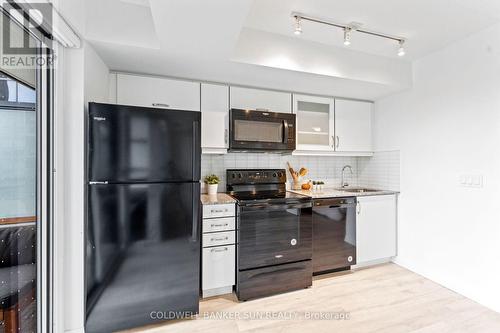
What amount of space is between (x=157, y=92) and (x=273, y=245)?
1.86 meters

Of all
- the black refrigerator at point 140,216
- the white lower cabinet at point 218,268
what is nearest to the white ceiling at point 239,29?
the black refrigerator at point 140,216

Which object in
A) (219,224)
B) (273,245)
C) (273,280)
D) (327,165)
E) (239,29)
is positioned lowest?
(273,280)

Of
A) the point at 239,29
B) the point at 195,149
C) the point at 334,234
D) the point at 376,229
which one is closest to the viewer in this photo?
the point at 239,29

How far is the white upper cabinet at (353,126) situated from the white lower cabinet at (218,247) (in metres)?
1.75

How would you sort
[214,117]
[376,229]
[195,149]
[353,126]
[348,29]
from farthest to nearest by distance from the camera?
[353,126] → [376,229] → [214,117] → [348,29] → [195,149]

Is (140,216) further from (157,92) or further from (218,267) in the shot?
(157,92)

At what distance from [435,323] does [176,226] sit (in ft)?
7.14

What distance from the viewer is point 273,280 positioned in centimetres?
230

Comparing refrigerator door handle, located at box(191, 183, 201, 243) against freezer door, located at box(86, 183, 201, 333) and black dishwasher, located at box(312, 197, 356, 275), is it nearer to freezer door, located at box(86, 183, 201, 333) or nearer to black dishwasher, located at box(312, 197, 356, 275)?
freezer door, located at box(86, 183, 201, 333)

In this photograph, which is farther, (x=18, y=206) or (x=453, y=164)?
(x=453, y=164)

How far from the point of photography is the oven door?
2.23 metres

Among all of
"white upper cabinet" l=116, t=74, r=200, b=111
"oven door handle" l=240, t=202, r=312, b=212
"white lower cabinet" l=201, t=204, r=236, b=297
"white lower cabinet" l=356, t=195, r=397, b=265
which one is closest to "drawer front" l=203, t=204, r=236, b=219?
"white lower cabinet" l=201, t=204, r=236, b=297

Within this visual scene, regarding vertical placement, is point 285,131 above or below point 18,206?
above

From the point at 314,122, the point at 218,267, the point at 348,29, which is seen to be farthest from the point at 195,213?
the point at 348,29
